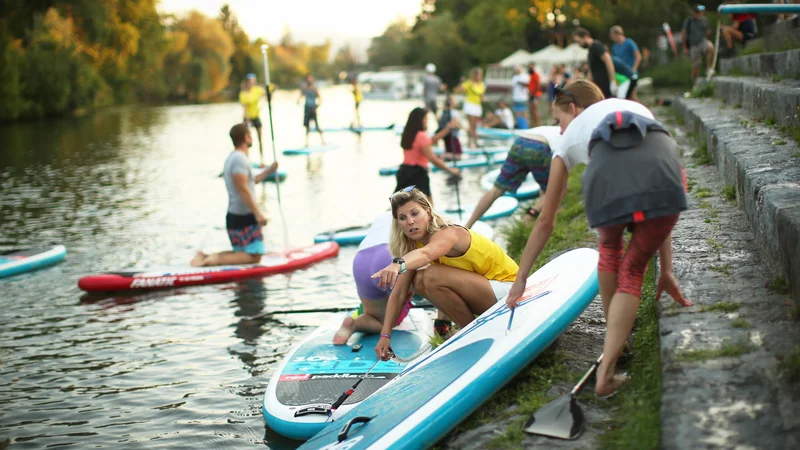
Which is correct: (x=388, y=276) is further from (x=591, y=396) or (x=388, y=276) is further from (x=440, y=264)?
(x=591, y=396)

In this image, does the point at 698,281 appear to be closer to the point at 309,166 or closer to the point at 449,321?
the point at 449,321

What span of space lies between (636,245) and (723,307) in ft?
1.96

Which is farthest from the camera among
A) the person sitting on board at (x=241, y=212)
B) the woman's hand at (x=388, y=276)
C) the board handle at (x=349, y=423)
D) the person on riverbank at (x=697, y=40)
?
the person on riverbank at (x=697, y=40)

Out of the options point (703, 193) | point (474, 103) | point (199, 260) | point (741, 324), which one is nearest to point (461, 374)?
point (741, 324)

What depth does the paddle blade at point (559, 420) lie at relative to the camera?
3.69 meters

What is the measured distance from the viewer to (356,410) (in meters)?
4.70

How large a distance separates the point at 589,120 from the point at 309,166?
1722 cm

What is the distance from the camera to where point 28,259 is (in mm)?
10234

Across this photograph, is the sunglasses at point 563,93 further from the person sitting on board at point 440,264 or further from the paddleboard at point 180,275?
the paddleboard at point 180,275

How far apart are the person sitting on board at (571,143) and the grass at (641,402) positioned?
0.95 feet

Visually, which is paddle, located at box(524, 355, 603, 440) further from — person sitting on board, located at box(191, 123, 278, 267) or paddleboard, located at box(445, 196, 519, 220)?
paddleboard, located at box(445, 196, 519, 220)

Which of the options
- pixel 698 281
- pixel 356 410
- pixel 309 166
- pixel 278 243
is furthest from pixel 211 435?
pixel 309 166

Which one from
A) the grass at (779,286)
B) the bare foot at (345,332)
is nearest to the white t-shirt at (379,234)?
the bare foot at (345,332)

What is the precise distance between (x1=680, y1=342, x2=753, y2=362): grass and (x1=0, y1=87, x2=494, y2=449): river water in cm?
263
